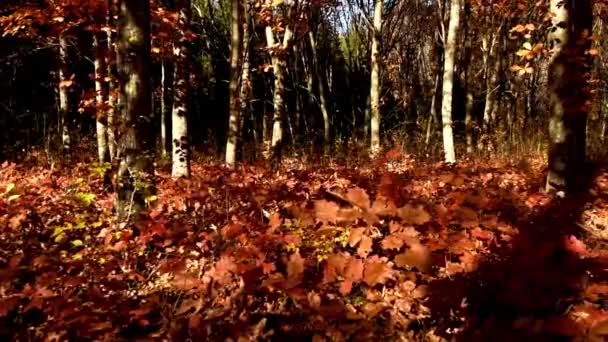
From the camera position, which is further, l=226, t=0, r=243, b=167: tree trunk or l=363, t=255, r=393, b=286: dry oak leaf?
l=226, t=0, r=243, b=167: tree trunk

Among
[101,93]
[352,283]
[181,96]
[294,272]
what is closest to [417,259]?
[352,283]

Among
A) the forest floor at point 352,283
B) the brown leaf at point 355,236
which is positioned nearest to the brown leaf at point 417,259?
the forest floor at point 352,283

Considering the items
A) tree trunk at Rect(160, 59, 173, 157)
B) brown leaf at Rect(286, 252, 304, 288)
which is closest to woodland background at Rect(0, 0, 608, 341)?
brown leaf at Rect(286, 252, 304, 288)

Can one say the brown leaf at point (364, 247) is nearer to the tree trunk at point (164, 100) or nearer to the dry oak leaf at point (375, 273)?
the dry oak leaf at point (375, 273)

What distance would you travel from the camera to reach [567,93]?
5855mm

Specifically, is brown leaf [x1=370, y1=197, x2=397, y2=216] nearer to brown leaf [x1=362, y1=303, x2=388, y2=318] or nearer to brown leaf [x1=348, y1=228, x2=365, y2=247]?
brown leaf [x1=348, y1=228, x2=365, y2=247]

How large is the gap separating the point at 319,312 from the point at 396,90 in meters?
27.6

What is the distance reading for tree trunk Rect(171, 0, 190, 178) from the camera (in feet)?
24.5

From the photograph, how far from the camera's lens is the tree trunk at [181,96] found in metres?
7.46

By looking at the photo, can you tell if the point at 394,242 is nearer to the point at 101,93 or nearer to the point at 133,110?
the point at 133,110

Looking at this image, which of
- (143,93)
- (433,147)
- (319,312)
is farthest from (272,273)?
(433,147)

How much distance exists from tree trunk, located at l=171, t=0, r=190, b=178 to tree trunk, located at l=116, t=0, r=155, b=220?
2.04m

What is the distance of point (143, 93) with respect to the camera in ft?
16.6

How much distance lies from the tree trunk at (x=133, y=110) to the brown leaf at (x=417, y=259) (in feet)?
10.3
